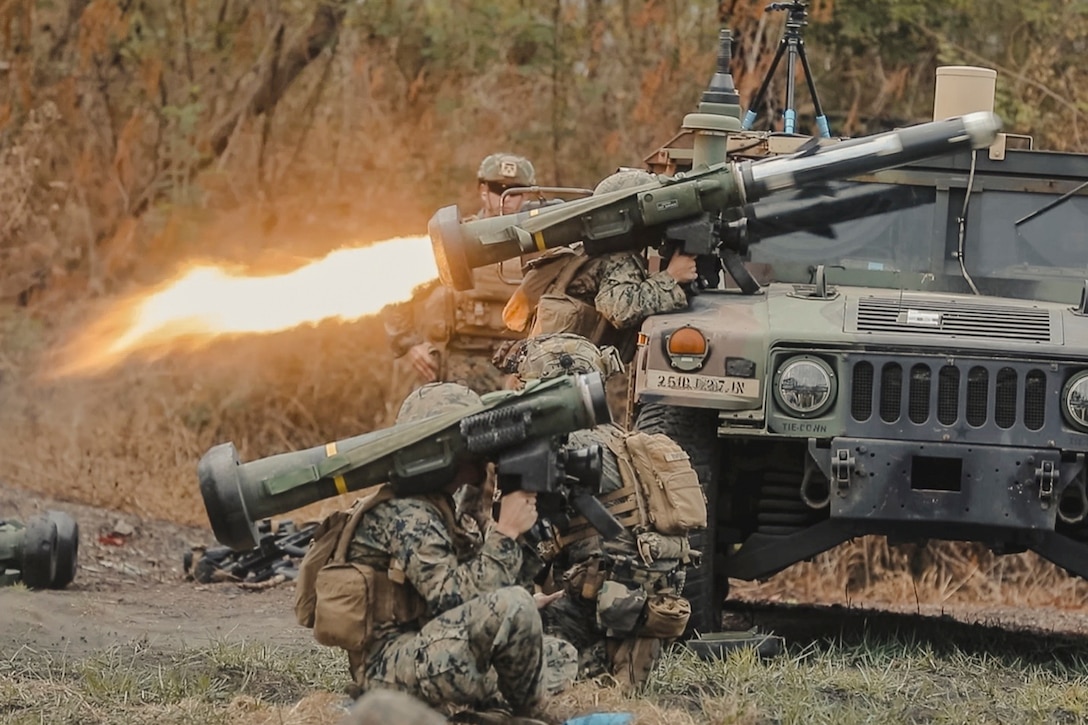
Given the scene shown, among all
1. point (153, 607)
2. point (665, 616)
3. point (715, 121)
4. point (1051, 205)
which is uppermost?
point (715, 121)

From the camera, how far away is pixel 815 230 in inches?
324

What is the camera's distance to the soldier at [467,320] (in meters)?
9.50

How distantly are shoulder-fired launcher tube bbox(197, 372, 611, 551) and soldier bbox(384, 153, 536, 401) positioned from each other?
12.6ft

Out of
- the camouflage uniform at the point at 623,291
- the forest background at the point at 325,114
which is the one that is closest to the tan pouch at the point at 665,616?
the camouflage uniform at the point at 623,291

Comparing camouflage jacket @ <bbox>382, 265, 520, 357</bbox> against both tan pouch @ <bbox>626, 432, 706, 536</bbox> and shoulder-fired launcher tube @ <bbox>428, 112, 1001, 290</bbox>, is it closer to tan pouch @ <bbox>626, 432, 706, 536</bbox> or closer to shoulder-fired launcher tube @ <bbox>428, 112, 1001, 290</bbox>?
shoulder-fired launcher tube @ <bbox>428, 112, 1001, 290</bbox>

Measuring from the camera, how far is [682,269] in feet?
25.6

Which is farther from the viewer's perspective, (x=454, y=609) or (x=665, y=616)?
(x=665, y=616)

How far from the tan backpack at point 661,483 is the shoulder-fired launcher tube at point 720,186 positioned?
161 cm

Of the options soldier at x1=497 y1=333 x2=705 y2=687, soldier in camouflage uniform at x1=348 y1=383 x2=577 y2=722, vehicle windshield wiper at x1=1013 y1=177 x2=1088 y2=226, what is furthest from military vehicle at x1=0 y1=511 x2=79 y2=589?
vehicle windshield wiper at x1=1013 y1=177 x2=1088 y2=226

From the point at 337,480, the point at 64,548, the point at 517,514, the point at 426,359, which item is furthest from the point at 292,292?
the point at 517,514

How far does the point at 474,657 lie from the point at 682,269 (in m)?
2.67

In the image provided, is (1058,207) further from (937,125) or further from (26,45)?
(26,45)

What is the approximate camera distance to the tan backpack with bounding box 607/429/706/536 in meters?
6.46

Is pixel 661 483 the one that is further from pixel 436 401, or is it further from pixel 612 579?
pixel 436 401
